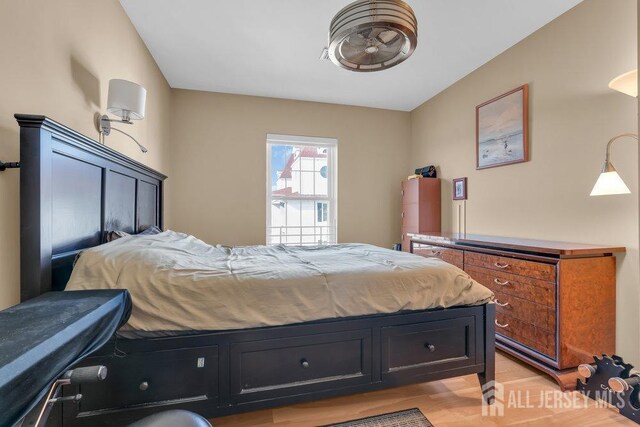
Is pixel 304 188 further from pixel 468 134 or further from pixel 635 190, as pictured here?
pixel 635 190

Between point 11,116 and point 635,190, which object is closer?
point 11,116

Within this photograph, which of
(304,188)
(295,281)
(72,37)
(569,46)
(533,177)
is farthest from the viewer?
(304,188)

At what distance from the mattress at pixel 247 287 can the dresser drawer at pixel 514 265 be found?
1.82 ft

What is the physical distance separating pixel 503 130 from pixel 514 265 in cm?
147

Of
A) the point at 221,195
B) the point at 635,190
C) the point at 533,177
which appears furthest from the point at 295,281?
the point at 221,195

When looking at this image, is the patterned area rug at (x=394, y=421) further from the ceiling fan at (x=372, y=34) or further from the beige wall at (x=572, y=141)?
the ceiling fan at (x=372, y=34)

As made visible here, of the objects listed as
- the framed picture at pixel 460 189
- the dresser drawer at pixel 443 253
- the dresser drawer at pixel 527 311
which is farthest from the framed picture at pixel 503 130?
the dresser drawer at pixel 527 311

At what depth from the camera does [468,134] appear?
11.2ft

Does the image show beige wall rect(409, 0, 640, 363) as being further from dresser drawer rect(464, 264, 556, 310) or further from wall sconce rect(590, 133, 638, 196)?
dresser drawer rect(464, 264, 556, 310)

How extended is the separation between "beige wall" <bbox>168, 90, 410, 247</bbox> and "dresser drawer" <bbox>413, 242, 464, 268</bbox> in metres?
1.13

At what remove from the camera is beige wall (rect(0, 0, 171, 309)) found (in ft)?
3.96

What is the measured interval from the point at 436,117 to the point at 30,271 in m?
4.22

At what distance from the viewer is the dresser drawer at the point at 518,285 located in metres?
1.93

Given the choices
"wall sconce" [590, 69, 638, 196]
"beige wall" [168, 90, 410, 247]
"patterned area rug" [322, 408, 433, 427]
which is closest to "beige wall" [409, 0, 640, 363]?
"wall sconce" [590, 69, 638, 196]
